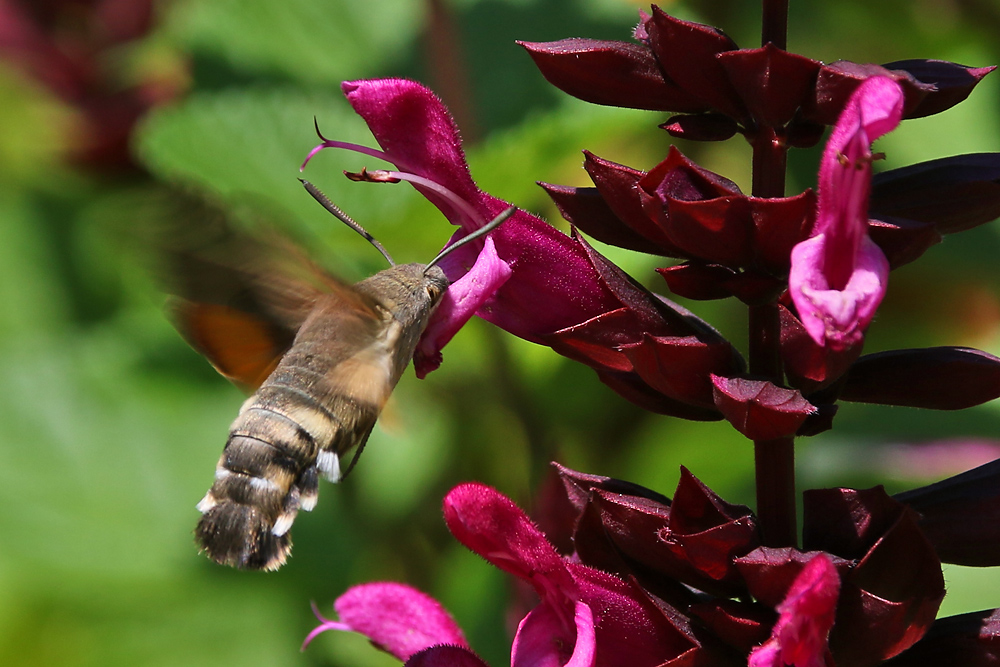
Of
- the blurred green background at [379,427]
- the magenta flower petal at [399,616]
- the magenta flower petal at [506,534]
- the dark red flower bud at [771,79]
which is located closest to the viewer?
the dark red flower bud at [771,79]

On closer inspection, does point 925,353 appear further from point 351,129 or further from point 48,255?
point 48,255

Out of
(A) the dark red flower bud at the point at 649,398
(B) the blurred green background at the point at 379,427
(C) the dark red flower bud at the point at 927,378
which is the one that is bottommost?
(B) the blurred green background at the point at 379,427

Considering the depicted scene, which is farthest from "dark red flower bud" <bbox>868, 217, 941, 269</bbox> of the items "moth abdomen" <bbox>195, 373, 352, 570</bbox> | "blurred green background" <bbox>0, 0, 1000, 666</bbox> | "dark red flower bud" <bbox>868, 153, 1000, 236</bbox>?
"blurred green background" <bbox>0, 0, 1000, 666</bbox>

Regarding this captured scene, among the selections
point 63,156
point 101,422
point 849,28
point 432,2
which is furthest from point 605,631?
point 63,156

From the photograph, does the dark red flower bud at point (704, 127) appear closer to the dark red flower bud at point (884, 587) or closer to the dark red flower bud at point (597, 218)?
the dark red flower bud at point (597, 218)

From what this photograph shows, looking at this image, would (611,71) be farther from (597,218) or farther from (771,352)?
(771,352)

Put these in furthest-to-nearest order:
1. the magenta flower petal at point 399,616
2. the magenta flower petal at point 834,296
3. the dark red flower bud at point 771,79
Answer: the magenta flower petal at point 399,616, the dark red flower bud at point 771,79, the magenta flower petal at point 834,296

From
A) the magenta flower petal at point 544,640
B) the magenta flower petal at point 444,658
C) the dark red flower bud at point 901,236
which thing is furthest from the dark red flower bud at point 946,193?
the magenta flower petal at point 444,658
